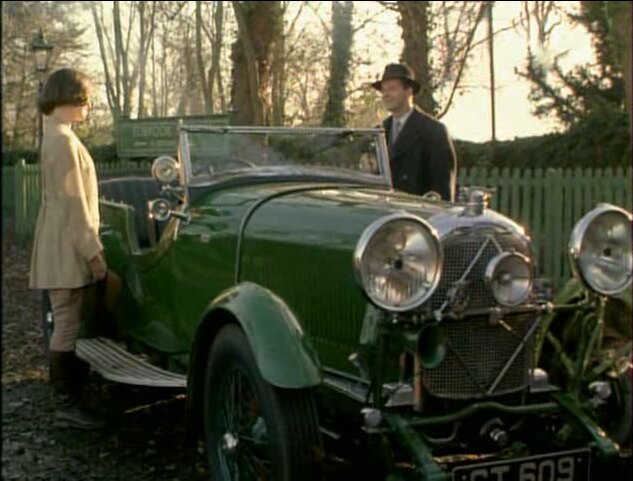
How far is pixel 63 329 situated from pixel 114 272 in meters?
0.70

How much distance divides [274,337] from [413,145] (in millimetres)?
2375

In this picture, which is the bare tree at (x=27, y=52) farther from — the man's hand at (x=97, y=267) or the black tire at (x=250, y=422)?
the black tire at (x=250, y=422)

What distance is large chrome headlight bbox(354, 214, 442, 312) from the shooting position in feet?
10.2

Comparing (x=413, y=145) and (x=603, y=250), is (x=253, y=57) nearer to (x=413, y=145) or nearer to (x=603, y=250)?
(x=413, y=145)

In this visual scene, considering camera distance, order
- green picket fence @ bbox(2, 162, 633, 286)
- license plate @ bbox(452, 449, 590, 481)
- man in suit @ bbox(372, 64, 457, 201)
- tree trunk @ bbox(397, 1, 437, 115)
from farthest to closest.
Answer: tree trunk @ bbox(397, 1, 437, 115), green picket fence @ bbox(2, 162, 633, 286), man in suit @ bbox(372, 64, 457, 201), license plate @ bbox(452, 449, 590, 481)

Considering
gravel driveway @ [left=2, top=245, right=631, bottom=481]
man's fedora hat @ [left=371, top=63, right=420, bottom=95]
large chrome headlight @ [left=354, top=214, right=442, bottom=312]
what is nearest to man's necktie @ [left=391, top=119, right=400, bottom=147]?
man's fedora hat @ [left=371, top=63, right=420, bottom=95]

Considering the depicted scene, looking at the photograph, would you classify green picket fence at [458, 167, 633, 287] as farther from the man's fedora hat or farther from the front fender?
the front fender

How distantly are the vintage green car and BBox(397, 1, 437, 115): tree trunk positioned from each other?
34.4 feet

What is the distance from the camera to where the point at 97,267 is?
4.81 metres

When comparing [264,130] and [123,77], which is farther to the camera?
[123,77]

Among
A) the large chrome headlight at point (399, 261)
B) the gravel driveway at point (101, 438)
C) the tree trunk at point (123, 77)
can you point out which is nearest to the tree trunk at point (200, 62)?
the tree trunk at point (123, 77)

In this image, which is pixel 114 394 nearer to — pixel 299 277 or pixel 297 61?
pixel 299 277

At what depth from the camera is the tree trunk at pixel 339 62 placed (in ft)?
73.0

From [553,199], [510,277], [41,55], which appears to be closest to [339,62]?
[41,55]
